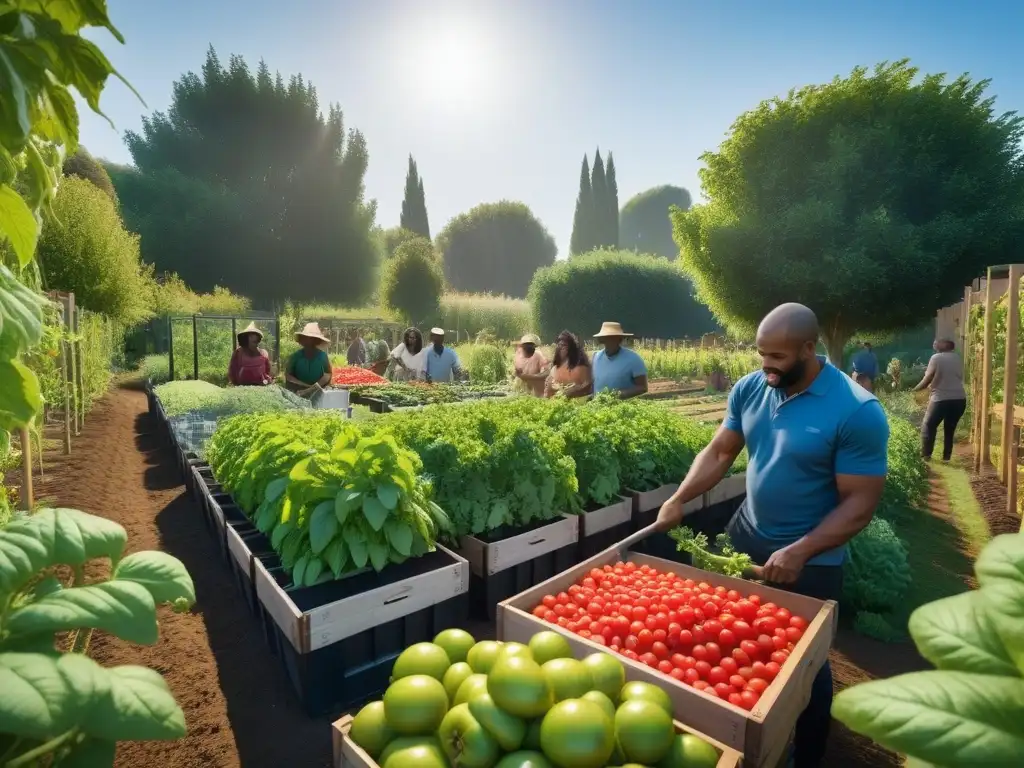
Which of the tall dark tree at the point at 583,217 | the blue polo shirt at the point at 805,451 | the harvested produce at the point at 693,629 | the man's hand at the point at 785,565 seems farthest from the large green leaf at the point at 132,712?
the tall dark tree at the point at 583,217

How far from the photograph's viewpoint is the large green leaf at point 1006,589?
776mm

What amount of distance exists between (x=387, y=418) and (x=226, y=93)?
36902 mm

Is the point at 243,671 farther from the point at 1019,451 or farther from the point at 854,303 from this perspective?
the point at 854,303

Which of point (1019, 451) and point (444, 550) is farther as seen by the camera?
point (1019, 451)

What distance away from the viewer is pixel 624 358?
24.5 feet

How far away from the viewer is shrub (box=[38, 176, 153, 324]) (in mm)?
15297

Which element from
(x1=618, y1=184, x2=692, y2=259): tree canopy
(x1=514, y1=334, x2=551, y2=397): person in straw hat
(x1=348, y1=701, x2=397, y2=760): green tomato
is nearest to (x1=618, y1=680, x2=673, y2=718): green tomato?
(x1=348, y1=701, x2=397, y2=760): green tomato

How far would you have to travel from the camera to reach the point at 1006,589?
2.65ft

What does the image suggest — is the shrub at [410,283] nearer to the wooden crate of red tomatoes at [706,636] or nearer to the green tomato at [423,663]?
the wooden crate of red tomatoes at [706,636]

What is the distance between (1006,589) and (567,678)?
52.4 inches

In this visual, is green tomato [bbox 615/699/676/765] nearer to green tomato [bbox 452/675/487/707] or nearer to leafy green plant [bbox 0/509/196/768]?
green tomato [bbox 452/675/487/707]

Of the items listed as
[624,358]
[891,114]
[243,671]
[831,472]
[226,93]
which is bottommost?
[243,671]

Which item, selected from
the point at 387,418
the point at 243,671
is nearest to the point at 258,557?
the point at 243,671

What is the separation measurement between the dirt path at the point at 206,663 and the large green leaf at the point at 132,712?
2.42 metres
